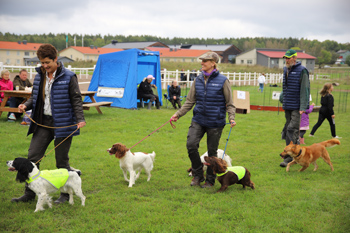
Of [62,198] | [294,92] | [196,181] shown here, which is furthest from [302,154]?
[62,198]

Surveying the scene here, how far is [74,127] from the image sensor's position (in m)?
4.19

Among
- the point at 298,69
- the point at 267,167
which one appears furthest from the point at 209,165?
the point at 298,69

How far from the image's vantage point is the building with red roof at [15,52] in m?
74.6

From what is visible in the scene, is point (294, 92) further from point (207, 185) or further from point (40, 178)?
point (40, 178)

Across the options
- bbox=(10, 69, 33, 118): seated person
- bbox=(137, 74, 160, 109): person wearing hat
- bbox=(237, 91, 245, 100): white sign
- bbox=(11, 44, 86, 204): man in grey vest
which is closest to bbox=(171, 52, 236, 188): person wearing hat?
bbox=(11, 44, 86, 204): man in grey vest

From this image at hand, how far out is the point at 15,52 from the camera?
77.2 m

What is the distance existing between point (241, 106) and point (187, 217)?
1003cm

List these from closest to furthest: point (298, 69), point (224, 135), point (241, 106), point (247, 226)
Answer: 1. point (247, 226)
2. point (298, 69)
3. point (224, 135)
4. point (241, 106)

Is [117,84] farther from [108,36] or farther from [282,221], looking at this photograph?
[108,36]

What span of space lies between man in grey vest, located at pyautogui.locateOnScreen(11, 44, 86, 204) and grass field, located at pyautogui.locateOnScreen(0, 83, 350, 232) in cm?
59

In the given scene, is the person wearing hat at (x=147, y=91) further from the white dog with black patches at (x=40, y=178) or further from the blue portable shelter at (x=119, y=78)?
the white dog with black patches at (x=40, y=178)

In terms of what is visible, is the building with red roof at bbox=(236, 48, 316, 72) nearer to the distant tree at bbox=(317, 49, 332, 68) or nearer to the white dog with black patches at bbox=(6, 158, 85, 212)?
the distant tree at bbox=(317, 49, 332, 68)

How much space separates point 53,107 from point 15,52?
83.6 metres

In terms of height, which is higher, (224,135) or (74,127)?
(74,127)
